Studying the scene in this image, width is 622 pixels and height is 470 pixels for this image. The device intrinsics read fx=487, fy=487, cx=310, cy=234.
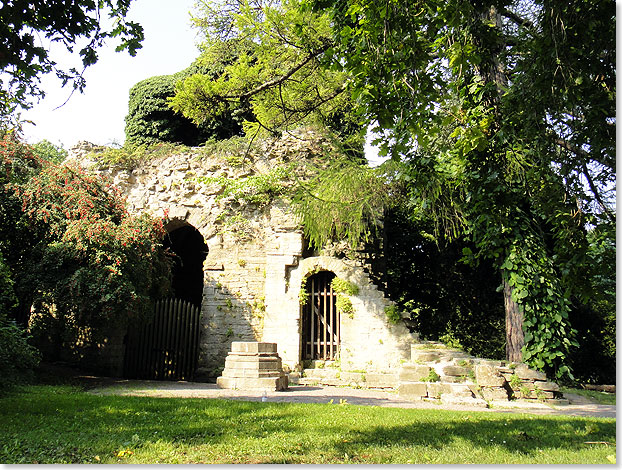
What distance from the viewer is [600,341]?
1430 cm

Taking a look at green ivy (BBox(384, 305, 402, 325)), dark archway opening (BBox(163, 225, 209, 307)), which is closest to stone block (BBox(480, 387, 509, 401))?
green ivy (BBox(384, 305, 402, 325))

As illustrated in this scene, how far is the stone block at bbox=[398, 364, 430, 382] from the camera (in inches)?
348

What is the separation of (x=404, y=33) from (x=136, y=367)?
10683 mm

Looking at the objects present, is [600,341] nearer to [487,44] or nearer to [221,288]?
[221,288]

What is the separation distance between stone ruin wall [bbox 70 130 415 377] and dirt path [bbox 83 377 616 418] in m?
1.50

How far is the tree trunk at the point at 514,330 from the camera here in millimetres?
9461

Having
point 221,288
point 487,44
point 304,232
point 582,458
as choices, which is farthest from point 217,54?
point 582,458

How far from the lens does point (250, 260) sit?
1220 centimetres

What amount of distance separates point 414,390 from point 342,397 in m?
1.28

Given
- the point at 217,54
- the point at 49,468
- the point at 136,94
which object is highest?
the point at 136,94

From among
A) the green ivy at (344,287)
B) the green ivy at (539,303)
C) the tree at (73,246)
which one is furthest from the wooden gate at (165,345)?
the green ivy at (539,303)

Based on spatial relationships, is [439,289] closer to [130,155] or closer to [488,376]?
[488,376]

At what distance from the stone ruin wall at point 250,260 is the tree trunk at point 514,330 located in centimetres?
200

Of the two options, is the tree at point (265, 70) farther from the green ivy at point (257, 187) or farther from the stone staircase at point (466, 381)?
the stone staircase at point (466, 381)
